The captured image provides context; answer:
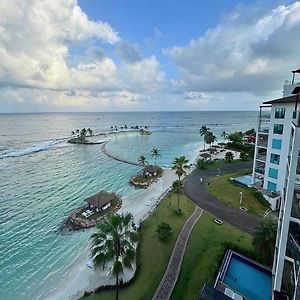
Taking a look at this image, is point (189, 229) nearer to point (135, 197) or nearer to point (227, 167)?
point (135, 197)

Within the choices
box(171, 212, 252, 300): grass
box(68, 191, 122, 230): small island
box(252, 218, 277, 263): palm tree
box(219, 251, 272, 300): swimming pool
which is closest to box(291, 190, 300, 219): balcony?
box(252, 218, 277, 263): palm tree

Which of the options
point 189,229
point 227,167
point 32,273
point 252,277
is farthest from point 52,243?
point 227,167

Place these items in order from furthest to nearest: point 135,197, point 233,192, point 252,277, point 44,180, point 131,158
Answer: point 131,158 → point 44,180 → point 135,197 → point 233,192 → point 252,277

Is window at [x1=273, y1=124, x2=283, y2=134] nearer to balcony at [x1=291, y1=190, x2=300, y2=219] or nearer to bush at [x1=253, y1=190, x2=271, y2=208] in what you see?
bush at [x1=253, y1=190, x2=271, y2=208]

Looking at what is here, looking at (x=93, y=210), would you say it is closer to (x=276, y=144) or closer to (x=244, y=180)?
(x=244, y=180)

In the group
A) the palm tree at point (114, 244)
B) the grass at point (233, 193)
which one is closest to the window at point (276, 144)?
the grass at point (233, 193)
